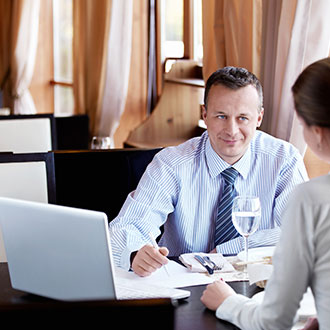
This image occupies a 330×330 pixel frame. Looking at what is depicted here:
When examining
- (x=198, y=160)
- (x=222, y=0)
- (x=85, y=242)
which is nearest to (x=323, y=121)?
(x=85, y=242)

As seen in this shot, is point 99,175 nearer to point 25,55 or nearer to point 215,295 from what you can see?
point 215,295

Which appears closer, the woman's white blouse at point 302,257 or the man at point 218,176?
the woman's white blouse at point 302,257

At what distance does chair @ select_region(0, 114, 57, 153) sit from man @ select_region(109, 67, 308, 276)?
1.73 metres

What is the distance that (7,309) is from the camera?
34.8 inches

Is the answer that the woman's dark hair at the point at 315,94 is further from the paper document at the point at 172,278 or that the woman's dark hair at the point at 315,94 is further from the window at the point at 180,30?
the window at the point at 180,30

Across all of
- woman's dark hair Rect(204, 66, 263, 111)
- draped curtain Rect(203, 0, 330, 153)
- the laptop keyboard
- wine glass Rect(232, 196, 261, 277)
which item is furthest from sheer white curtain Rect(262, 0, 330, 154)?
the laptop keyboard

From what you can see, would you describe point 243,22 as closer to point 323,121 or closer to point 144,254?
point 144,254

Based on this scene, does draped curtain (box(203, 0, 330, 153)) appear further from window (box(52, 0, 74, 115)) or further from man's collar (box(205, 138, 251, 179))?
window (box(52, 0, 74, 115))

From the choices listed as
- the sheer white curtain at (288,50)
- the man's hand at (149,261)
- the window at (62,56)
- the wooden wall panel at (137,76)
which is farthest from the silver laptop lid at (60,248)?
the window at (62,56)

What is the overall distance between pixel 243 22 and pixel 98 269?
1855 mm

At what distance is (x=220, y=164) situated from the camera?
7.47 ft

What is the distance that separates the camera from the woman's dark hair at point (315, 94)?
1218 mm

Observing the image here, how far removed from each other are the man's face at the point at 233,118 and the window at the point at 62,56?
514 cm

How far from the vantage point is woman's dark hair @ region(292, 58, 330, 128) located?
1.22 m
